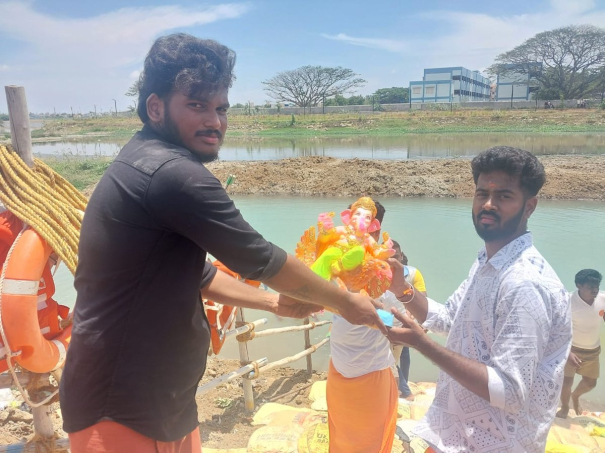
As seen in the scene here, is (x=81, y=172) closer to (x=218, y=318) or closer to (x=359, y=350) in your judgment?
(x=218, y=318)

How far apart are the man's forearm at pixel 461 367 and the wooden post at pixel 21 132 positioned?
2.27 meters

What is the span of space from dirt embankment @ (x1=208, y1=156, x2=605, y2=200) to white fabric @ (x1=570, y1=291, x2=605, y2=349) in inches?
324

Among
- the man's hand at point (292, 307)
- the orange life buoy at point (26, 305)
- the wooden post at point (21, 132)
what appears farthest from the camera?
the wooden post at point (21, 132)

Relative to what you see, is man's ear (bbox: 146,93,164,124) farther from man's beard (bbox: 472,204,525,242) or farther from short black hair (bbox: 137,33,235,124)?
man's beard (bbox: 472,204,525,242)

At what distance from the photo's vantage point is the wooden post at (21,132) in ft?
8.66

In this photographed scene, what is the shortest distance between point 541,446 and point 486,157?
106 cm

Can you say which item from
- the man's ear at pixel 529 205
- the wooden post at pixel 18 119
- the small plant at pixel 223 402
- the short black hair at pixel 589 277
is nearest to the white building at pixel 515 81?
the short black hair at pixel 589 277

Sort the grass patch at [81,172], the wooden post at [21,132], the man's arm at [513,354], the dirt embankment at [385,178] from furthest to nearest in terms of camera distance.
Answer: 1. the grass patch at [81,172]
2. the dirt embankment at [385,178]
3. the wooden post at [21,132]
4. the man's arm at [513,354]

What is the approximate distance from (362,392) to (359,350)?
9.6 inches

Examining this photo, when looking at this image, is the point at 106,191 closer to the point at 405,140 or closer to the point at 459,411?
the point at 459,411

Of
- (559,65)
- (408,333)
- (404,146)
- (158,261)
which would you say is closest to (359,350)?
(408,333)

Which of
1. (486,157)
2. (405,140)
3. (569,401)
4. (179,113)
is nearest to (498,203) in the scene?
(486,157)

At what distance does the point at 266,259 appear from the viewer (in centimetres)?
129

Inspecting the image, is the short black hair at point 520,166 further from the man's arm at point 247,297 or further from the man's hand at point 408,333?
the man's arm at point 247,297
